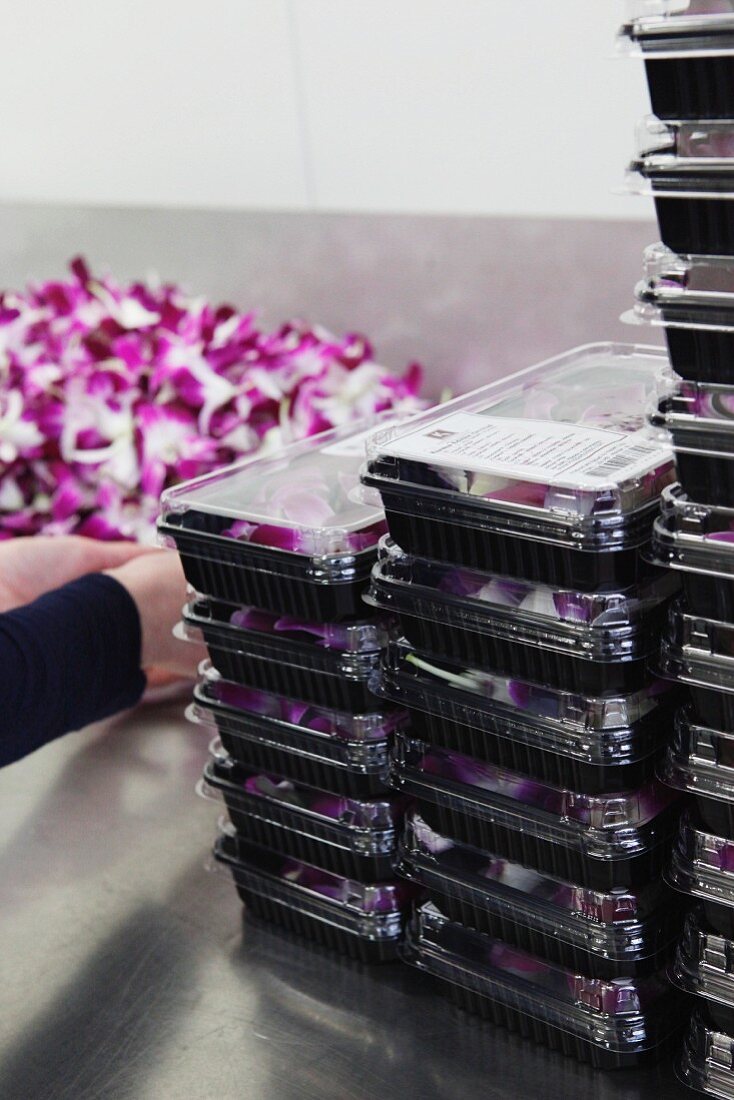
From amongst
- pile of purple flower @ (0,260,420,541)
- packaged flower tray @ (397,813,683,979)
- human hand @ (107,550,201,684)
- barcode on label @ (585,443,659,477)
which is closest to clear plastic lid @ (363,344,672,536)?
barcode on label @ (585,443,659,477)

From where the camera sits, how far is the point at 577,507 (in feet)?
2.07

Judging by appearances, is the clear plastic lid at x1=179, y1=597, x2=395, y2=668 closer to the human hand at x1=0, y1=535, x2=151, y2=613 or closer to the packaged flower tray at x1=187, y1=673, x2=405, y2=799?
the packaged flower tray at x1=187, y1=673, x2=405, y2=799

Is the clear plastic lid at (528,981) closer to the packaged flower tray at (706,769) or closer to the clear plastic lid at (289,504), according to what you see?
the packaged flower tray at (706,769)

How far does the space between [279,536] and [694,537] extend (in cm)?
25

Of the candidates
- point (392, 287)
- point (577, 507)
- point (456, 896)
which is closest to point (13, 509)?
point (392, 287)

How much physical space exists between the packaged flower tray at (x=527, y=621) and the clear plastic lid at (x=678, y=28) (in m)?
0.25

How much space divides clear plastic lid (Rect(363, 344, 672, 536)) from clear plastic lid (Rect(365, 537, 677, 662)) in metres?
0.04

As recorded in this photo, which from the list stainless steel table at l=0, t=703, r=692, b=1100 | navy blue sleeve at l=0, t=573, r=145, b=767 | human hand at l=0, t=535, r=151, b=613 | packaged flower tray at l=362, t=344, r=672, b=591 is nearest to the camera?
packaged flower tray at l=362, t=344, r=672, b=591

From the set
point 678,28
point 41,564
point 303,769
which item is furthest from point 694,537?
point 41,564

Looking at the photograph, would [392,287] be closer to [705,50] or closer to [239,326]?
[239,326]

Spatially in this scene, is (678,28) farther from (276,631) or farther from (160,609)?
(160,609)

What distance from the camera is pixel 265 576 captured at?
30.6 inches

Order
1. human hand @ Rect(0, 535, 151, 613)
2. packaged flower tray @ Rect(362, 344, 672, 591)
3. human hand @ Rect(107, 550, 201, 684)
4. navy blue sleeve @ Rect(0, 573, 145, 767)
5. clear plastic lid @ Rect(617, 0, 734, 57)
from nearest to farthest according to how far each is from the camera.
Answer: clear plastic lid @ Rect(617, 0, 734, 57) < packaged flower tray @ Rect(362, 344, 672, 591) < navy blue sleeve @ Rect(0, 573, 145, 767) < human hand @ Rect(107, 550, 201, 684) < human hand @ Rect(0, 535, 151, 613)

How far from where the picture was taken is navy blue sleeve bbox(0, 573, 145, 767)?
929 millimetres
